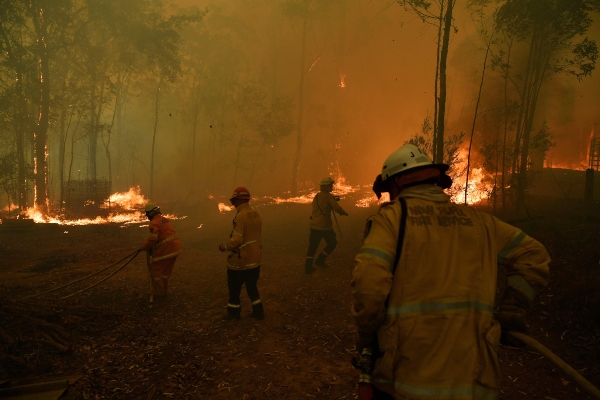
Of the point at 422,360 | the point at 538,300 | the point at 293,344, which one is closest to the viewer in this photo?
the point at 422,360

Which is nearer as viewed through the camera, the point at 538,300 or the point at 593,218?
the point at 538,300

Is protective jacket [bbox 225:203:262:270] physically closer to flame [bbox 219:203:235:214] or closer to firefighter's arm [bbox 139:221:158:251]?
firefighter's arm [bbox 139:221:158:251]

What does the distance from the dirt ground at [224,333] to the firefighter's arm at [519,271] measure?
9.38 ft

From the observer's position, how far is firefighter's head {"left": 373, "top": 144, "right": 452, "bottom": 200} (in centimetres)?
251

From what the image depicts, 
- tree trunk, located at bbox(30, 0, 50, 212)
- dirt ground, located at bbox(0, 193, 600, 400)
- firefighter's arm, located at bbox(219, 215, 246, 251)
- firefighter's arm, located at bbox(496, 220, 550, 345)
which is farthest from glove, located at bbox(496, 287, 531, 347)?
tree trunk, located at bbox(30, 0, 50, 212)

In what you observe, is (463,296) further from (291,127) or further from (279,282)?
(291,127)

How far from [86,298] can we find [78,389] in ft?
13.4

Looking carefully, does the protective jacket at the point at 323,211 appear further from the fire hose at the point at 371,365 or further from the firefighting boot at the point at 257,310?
the fire hose at the point at 371,365

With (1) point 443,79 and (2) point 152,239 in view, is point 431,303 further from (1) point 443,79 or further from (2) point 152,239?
(1) point 443,79

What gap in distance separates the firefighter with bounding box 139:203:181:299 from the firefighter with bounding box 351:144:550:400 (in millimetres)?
6669

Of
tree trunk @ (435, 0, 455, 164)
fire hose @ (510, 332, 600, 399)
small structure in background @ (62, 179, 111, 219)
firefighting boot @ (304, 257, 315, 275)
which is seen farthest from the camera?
small structure in background @ (62, 179, 111, 219)

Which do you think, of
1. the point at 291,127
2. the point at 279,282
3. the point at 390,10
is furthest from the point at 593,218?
the point at 390,10

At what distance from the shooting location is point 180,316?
7.41 m

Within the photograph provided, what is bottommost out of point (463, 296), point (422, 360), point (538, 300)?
point (538, 300)
